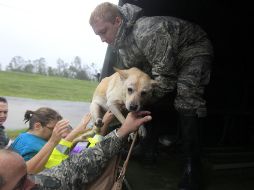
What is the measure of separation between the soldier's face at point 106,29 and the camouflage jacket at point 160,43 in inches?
1.7

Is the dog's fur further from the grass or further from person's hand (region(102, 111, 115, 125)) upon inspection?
the grass

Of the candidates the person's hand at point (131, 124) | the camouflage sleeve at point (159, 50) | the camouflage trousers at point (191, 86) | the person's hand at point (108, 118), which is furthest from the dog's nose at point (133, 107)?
the camouflage trousers at point (191, 86)

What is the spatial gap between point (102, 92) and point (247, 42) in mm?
2995

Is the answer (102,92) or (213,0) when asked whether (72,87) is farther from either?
(102,92)

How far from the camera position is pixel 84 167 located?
246cm

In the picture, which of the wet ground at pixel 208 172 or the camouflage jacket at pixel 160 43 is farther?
the wet ground at pixel 208 172

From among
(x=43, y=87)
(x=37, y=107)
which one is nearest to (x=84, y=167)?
(x=37, y=107)

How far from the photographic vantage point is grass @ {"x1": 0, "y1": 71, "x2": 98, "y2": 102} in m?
12.8

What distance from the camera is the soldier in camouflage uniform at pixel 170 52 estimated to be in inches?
122

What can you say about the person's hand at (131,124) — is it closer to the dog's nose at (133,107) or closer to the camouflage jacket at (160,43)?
the dog's nose at (133,107)

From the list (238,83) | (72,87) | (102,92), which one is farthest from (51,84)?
(102,92)

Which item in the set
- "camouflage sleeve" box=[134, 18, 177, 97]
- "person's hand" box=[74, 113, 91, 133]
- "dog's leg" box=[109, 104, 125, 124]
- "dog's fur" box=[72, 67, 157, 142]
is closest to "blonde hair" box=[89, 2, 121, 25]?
"camouflage sleeve" box=[134, 18, 177, 97]

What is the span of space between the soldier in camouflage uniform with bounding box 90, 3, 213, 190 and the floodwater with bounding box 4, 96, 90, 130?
22.5 ft

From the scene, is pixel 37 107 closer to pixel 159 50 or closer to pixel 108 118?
pixel 108 118
